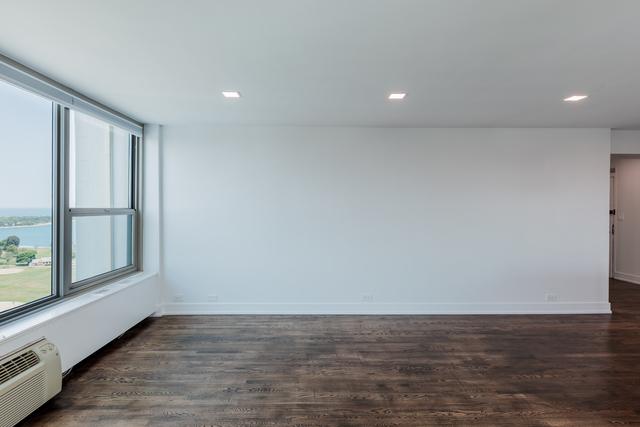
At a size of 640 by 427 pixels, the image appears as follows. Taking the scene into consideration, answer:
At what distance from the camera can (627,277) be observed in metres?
5.82

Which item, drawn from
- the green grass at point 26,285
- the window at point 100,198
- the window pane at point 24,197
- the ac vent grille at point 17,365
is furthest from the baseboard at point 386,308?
the ac vent grille at point 17,365

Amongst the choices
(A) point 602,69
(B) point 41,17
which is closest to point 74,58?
(B) point 41,17

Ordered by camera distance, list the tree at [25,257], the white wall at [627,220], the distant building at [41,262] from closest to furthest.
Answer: the tree at [25,257] < the distant building at [41,262] < the white wall at [627,220]

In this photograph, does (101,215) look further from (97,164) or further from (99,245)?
(97,164)

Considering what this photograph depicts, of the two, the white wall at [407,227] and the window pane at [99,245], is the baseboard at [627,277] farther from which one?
the window pane at [99,245]

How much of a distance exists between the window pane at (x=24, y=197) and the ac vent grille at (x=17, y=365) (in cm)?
53

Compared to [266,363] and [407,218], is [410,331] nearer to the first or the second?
[407,218]

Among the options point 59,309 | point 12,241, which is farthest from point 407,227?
point 12,241

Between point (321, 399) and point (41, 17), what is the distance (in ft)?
10.2

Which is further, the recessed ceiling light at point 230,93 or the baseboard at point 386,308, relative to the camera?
the baseboard at point 386,308

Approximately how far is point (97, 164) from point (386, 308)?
398cm

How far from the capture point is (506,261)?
4.16m

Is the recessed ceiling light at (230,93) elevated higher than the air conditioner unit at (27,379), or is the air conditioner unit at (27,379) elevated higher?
the recessed ceiling light at (230,93)

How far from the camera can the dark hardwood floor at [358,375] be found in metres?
2.14
